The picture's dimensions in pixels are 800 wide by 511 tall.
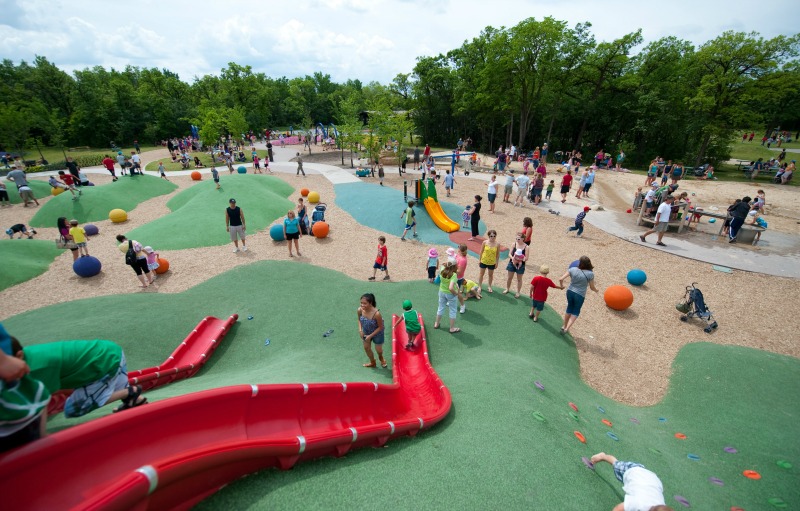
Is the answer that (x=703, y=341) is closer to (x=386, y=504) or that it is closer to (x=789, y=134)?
(x=386, y=504)

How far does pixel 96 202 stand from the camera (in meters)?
19.1

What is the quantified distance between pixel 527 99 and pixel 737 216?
2614 centimetres

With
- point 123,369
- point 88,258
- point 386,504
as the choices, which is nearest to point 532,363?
point 386,504

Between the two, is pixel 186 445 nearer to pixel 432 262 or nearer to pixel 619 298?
pixel 432 262

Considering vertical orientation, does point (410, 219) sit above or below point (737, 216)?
below

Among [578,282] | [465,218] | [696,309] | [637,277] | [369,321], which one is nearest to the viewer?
[369,321]

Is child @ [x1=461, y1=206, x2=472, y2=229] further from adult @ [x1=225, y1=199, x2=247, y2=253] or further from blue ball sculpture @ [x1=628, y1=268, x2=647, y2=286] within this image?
adult @ [x1=225, y1=199, x2=247, y2=253]

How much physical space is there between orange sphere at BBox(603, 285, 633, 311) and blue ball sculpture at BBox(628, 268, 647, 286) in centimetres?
179

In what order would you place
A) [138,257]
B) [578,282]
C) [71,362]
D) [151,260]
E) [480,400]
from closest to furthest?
[71,362] → [480,400] → [578,282] → [138,257] → [151,260]

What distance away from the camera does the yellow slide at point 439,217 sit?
17.0 metres

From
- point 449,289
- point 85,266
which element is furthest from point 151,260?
point 449,289

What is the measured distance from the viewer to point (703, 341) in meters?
9.24

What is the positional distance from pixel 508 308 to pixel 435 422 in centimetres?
536

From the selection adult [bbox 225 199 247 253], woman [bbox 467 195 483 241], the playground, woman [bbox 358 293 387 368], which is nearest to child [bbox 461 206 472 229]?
the playground
